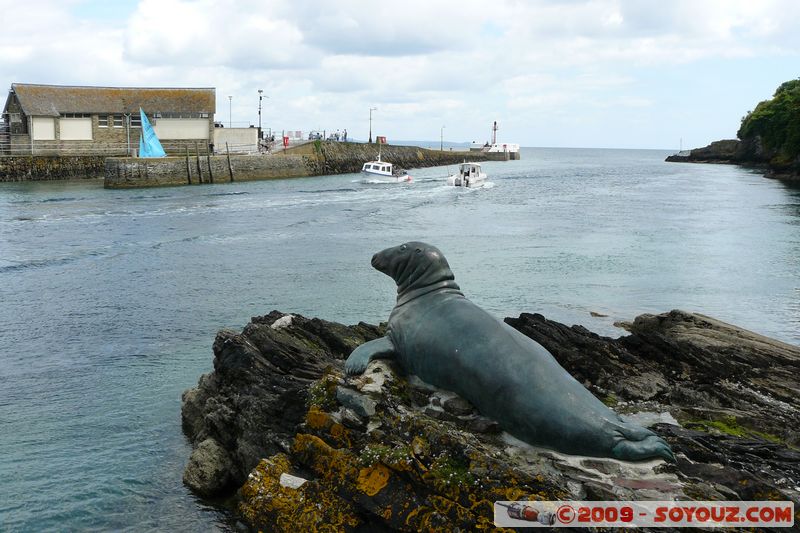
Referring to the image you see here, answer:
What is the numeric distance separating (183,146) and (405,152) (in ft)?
132

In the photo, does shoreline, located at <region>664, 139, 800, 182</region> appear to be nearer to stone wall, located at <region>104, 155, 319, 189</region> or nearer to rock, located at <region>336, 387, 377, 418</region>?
stone wall, located at <region>104, 155, 319, 189</region>

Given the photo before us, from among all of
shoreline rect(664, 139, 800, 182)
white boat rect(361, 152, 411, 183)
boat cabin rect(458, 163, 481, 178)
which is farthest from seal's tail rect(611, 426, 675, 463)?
shoreline rect(664, 139, 800, 182)

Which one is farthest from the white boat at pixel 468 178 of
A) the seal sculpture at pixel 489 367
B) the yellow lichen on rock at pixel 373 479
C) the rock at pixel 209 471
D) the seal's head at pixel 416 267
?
the yellow lichen on rock at pixel 373 479

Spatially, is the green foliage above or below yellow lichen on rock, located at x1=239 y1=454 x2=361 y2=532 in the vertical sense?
above

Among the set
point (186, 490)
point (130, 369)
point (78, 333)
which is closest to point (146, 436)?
point (186, 490)

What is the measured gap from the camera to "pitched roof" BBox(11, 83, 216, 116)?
65.8 m

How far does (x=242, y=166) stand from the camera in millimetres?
66062

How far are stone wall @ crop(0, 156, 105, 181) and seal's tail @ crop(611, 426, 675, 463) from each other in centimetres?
6243

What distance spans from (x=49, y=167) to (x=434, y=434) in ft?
205

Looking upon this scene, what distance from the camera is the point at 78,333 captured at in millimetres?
18688

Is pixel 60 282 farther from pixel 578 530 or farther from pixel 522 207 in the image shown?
pixel 522 207

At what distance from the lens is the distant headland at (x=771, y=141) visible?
249 ft

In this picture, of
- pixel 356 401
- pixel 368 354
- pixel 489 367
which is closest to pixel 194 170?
pixel 368 354

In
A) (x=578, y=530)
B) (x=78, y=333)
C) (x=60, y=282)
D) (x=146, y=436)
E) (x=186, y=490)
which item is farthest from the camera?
(x=60, y=282)
